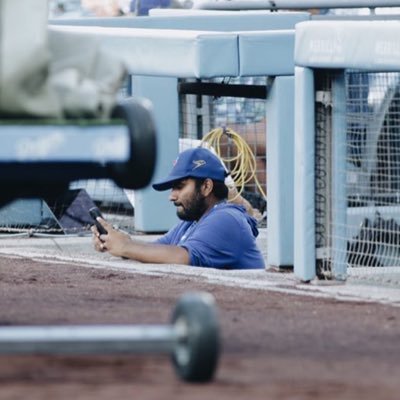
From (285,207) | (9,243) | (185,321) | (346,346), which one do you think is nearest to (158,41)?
(285,207)

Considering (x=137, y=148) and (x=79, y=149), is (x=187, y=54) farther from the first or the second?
(x=79, y=149)

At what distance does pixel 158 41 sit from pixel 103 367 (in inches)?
186

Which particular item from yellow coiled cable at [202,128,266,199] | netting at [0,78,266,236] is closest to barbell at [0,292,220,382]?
netting at [0,78,266,236]

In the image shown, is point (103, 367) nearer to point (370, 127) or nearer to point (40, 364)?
point (40, 364)

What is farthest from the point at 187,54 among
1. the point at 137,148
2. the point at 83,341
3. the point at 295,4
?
the point at 83,341

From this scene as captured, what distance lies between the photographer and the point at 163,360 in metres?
6.11

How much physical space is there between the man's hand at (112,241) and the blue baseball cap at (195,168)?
1.36 feet

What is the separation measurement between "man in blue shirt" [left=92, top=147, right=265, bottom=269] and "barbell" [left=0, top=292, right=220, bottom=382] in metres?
4.91

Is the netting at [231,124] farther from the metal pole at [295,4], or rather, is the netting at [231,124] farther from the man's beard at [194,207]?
the man's beard at [194,207]

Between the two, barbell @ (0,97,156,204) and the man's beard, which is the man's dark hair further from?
barbell @ (0,97,156,204)

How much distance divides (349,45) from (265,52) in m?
1.35

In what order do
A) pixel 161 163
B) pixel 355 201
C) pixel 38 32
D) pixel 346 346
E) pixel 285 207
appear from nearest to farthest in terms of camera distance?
pixel 38 32 → pixel 346 346 → pixel 355 201 → pixel 285 207 → pixel 161 163

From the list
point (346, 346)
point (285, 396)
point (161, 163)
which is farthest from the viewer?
point (161, 163)

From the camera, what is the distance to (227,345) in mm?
6430
